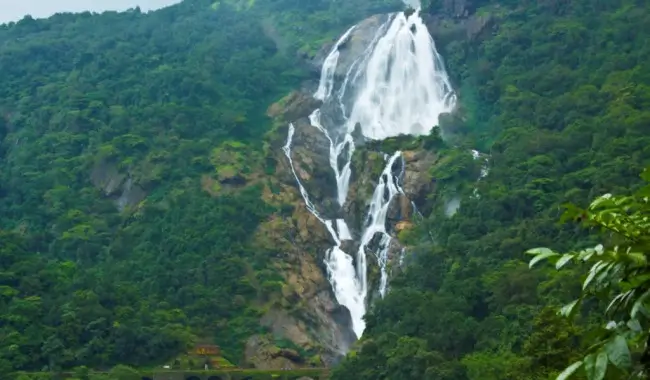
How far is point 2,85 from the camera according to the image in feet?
253

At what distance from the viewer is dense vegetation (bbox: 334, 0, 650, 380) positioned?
34.2 meters

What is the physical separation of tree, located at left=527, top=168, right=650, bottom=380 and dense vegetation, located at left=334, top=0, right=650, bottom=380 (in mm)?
19343

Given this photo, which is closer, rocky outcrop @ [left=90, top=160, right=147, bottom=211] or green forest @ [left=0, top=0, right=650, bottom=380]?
green forest @ [left=0, top=0, right=650, bottom=380]

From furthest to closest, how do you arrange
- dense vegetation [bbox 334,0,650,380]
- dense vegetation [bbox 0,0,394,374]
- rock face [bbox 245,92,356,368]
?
1. rock face [bbox 245,92,356,368]
2. dense vegetation [bbox 0,0,394,374]
3. dense vegetation [bbox 334,0,650,380]

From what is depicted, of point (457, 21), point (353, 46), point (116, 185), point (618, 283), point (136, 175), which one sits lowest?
point (116, 185)

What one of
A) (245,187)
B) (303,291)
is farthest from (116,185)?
(303,291)

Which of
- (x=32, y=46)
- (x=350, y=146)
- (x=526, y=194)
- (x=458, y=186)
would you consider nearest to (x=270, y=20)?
(x=32, y=46)

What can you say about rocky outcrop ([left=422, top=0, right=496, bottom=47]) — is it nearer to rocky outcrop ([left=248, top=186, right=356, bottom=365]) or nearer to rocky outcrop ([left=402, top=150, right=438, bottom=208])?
rocky outcrop ([left=402, top=150, right=438, bottom=208])

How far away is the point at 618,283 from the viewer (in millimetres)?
3701

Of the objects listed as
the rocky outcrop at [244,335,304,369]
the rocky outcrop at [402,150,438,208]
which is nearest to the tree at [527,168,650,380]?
the rocky outcrop at [244,335,304,369]

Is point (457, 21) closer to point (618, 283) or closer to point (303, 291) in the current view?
point (303, 291)

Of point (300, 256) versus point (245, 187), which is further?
point (245, 187)

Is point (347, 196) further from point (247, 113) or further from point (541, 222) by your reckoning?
point (541, 222)

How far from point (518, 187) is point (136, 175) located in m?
24.0
